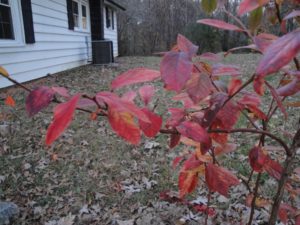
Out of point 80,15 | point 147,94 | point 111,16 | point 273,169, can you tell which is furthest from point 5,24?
point 111,16

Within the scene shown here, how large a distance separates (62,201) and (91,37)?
9.47m

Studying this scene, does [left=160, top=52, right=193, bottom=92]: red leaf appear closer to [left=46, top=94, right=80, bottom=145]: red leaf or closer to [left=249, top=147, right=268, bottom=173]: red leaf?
[left=46, top=94, right=80, bottom=145]: red leaf

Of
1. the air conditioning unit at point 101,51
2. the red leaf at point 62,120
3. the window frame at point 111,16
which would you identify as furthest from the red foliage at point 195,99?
the window frame at point 111,16

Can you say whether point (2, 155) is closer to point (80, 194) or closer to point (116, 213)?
point (80, 194)

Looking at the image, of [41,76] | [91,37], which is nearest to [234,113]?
[41,76]

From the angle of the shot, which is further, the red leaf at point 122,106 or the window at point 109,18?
the window at point 109,18

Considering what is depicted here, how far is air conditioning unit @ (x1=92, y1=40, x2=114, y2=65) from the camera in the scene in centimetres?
1004

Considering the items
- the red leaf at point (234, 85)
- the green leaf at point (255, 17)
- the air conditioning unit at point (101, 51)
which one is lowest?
the air conditioning unit at point (101, 51)

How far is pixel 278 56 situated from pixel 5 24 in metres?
5.78

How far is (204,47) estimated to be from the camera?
16.1m

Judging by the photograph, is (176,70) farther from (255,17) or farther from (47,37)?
(47,37)

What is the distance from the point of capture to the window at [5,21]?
4984mm

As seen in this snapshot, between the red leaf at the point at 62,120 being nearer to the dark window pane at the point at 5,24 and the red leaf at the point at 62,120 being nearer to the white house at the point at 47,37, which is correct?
the white house at the point at 47,37

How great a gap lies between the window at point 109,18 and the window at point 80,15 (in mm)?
3125
